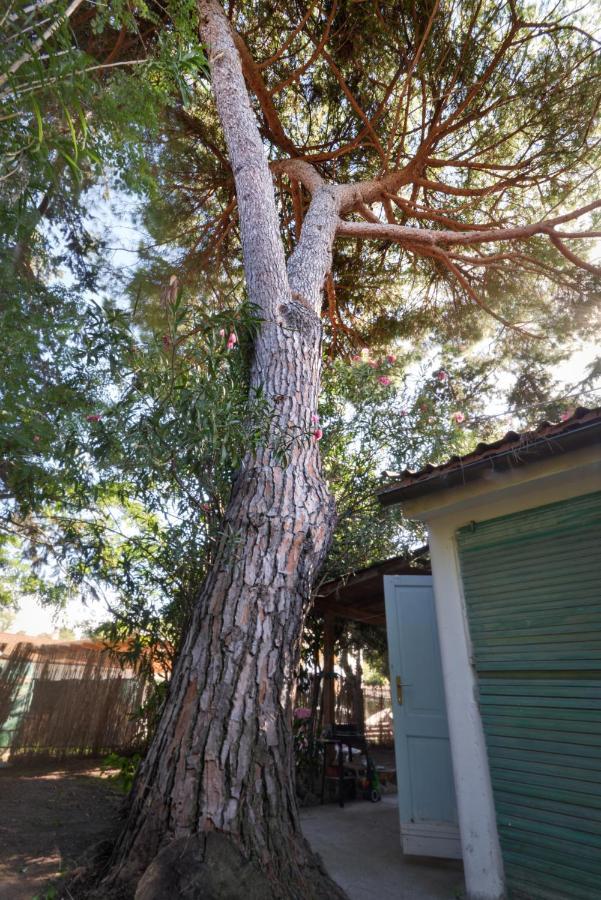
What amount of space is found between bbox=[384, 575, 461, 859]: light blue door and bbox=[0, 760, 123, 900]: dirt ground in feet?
7.04

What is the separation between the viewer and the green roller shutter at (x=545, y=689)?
281 cm

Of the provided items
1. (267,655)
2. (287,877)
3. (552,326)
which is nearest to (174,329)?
(267,655)

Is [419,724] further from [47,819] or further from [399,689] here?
[47,819]

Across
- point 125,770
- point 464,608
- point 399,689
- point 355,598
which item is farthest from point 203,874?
point 355,598

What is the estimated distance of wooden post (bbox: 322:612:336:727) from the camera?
6.94 meters

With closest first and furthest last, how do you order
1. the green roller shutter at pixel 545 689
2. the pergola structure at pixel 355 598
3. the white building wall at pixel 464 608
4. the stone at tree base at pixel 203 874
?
the stone at tree base at pixel 203 874 < the green roller shutter at pixel 545 689 < the white building wall at pixel 464 608 < the pergola structure at pixel 355 598

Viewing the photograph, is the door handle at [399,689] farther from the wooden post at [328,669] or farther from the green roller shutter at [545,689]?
the wooden post at [328,669]

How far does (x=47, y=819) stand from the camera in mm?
3828

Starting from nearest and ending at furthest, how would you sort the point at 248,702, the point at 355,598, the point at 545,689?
the point at 248,702 < the point at 545,689 < the point at 355,598

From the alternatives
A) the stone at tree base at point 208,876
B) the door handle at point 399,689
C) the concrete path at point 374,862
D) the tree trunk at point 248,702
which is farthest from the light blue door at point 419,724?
the stone at tree base at point 208,876

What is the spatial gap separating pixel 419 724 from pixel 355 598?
2696 mm

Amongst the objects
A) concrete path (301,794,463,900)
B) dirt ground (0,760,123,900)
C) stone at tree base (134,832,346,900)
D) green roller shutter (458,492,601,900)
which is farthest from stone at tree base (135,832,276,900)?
green roller shutter (458,492,601,900)

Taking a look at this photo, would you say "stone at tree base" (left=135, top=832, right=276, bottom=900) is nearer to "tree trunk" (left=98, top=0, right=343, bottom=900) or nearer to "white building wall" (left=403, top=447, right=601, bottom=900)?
"tree trunk" (left=98, top=0, right=343, bottom=900)

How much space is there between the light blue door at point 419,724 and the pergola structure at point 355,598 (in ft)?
2.94
